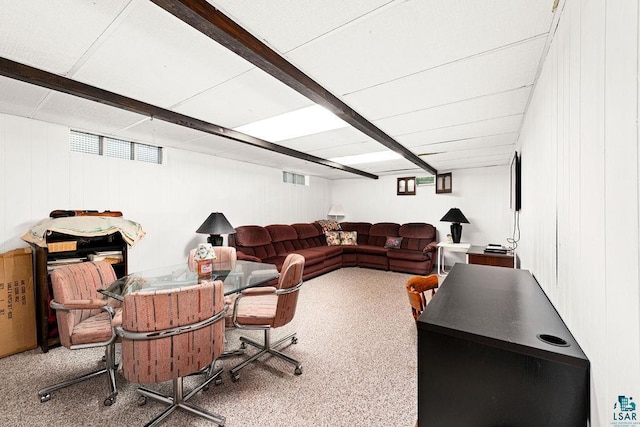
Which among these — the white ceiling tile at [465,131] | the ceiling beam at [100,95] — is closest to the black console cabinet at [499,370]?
the white ceiling tile at [465,131]

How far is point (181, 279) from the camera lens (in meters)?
2.36

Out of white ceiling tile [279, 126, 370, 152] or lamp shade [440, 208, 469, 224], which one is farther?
lamp shade [440, 208, 469, 224]

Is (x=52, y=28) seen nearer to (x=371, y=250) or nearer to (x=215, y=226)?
(x=215, y=226)

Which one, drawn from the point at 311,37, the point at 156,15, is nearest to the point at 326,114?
the point at 311,37

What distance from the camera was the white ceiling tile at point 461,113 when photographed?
2219mm

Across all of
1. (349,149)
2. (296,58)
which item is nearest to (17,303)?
(296,58)

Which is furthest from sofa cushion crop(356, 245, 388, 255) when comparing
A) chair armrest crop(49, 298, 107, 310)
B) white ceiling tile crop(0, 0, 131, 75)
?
white ceiling tile crop(0, 0, 131, 75)

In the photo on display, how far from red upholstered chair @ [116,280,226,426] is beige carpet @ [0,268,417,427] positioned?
0.29m

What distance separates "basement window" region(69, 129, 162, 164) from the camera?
3.03m

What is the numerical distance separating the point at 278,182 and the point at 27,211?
373cm

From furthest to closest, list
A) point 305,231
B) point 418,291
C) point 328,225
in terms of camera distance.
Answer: point 328,225
point 305,231
point 418,291

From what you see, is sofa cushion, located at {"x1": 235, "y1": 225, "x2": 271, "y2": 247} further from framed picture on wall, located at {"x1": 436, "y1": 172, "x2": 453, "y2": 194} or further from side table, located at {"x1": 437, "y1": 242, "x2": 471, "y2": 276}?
framed picture on wall, located at {"x1": 436, "y1": 172, "x2": 453, "y2": 194}

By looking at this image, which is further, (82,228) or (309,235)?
(309,235)

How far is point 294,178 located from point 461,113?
4127 mm
